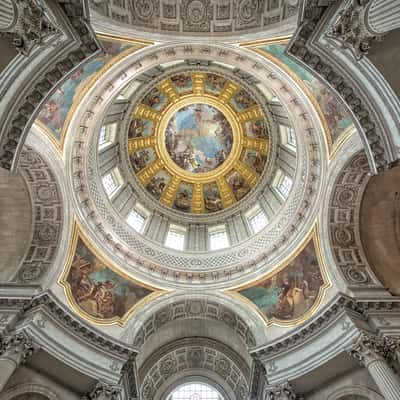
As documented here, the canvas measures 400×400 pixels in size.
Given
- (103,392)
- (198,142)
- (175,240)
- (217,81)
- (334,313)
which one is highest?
(198,142)

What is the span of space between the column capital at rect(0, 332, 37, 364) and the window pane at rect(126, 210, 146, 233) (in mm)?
9763

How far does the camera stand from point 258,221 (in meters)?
23.1

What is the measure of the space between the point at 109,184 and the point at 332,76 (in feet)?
51.9

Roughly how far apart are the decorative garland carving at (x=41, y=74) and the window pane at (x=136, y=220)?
44.9ft

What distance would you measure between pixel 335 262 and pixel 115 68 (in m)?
11.8

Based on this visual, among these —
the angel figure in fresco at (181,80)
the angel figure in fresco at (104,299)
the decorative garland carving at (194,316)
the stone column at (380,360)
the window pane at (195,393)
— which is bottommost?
the stone column at (380,360)

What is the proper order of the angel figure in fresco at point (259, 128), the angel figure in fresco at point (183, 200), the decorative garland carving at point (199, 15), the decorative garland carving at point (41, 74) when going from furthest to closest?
the angel figure in fresco at point (183, 200)
the angel figure in fresco at point (259, 128)
the decorative garland carving at point (199, 15)
the decorative garland carving at point (41, 74)

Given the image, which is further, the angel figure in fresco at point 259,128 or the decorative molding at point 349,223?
the angel figure in fresco at point 259,128

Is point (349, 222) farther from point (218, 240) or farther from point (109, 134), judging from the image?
point (109, 134)

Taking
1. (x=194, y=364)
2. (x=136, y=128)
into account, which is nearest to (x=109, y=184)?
(x=136, y=128)

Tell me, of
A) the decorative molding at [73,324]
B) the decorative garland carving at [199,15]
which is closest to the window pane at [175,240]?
the decorative molding at [73,324]

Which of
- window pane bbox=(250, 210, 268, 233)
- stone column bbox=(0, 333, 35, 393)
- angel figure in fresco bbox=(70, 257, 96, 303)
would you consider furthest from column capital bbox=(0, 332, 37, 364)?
window pane bbox=(250, 210, 268, 233)

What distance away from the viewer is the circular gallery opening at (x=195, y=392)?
20.5 metres

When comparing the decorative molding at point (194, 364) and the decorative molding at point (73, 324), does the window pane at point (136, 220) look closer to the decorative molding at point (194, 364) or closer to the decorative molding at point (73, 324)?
the decorative molding at point (194, 364)
